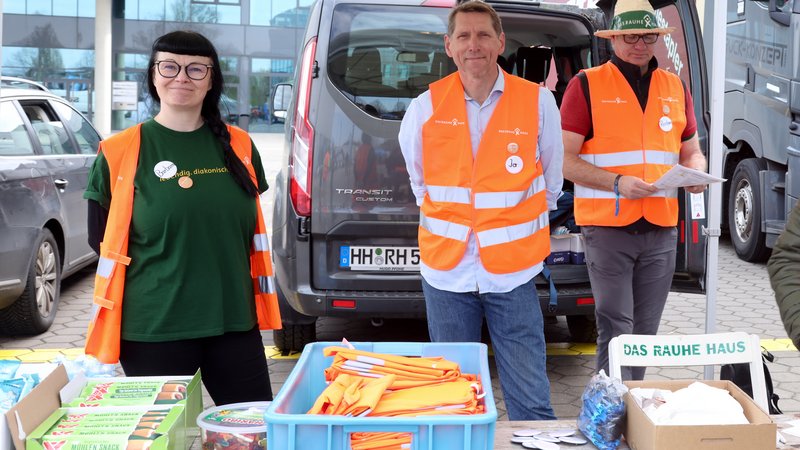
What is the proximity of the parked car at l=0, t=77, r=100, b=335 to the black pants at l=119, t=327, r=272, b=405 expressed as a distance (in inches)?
116

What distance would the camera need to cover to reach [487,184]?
9.50 ft

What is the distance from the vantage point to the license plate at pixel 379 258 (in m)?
4.38

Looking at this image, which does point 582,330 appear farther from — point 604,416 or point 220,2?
point 220,2

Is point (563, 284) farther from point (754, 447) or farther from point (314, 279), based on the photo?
point (754, 447)

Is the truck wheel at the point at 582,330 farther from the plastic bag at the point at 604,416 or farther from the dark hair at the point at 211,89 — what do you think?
A: the plastic bag at the point at 604,416

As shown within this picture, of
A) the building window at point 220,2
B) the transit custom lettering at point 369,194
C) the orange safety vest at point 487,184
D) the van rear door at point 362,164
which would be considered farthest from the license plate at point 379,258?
the building window at point 220,2

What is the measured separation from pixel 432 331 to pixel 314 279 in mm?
1382

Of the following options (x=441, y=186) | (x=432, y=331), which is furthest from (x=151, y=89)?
(x=432, y=331)

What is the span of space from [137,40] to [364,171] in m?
30.2

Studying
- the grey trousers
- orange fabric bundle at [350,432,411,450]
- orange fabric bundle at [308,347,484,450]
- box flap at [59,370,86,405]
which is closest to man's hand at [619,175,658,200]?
the grey trousers

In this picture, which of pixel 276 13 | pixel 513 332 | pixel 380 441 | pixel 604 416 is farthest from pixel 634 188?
pixel 276 13

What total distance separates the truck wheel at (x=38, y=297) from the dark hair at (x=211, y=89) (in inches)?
130

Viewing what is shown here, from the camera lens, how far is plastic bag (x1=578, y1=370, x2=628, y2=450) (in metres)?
1.88

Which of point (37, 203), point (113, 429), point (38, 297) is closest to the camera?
point (113, 429)
